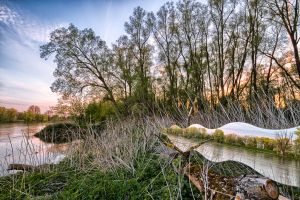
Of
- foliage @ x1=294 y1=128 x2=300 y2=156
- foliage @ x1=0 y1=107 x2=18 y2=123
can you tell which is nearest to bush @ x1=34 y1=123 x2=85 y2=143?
foliage @ x1=294 y1=128 x2=300 y2=156

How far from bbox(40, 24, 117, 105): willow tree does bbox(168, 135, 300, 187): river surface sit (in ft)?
60.5

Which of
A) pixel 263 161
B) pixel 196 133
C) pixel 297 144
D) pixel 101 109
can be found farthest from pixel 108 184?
pixel 101 109

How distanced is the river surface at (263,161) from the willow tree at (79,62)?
18.4 meters

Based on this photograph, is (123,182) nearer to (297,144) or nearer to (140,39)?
(297,144)

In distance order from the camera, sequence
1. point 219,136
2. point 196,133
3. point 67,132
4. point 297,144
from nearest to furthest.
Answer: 1. point 297,144
2. point 219,136
3. point 196,133
4. point 67,132

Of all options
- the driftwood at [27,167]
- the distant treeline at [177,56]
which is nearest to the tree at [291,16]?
the distant treeline at [177,56]

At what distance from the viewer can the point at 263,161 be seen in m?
3.12

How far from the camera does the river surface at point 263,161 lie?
105 inches

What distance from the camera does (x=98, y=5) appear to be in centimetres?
859

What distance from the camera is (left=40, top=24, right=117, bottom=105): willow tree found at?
2092 cm

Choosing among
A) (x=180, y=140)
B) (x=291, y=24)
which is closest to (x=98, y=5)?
(x=180, y=140)

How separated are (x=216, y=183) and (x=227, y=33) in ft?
58.1

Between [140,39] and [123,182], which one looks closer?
[123,182]

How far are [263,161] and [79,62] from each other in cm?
2113
